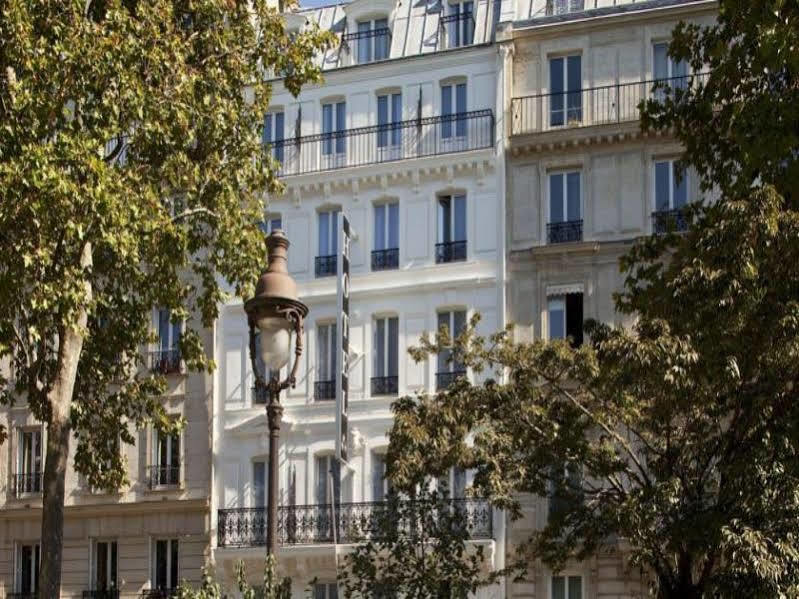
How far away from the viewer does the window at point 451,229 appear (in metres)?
36.9

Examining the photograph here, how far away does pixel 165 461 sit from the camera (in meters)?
38.6

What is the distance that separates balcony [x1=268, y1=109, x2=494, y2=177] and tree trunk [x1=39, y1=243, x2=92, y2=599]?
1480 cm

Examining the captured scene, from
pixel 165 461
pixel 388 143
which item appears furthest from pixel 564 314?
pixel 165 461

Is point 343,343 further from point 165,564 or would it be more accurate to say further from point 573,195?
point 165,564

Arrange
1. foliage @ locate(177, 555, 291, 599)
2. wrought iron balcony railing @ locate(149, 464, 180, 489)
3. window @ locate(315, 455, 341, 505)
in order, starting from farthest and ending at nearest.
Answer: wrought iron balcony railing @ locate(149, 464, 180, 489) < window @ locate(315, 455, 341, 505) < foliage @ locate(177, 555, 291, 599)

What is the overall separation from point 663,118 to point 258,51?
601 cm

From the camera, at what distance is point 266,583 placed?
15.3 meters

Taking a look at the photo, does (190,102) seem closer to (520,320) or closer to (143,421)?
(143,421)

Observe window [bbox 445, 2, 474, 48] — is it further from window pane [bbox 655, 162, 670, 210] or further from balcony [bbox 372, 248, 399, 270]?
window pane [bbox 655, 162, 670, 210]

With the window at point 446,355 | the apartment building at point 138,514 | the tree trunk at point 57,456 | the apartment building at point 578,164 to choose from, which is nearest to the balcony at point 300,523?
the apartment building at point 138,514

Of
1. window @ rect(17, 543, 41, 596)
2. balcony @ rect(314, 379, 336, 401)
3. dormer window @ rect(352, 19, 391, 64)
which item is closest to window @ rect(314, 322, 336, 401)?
balcony @ rect(314, 379, 336, 401)

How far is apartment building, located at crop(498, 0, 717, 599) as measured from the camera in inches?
1396

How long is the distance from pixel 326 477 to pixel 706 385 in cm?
1849

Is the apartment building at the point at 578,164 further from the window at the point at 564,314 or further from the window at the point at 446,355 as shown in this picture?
the window at the point at 446,355
